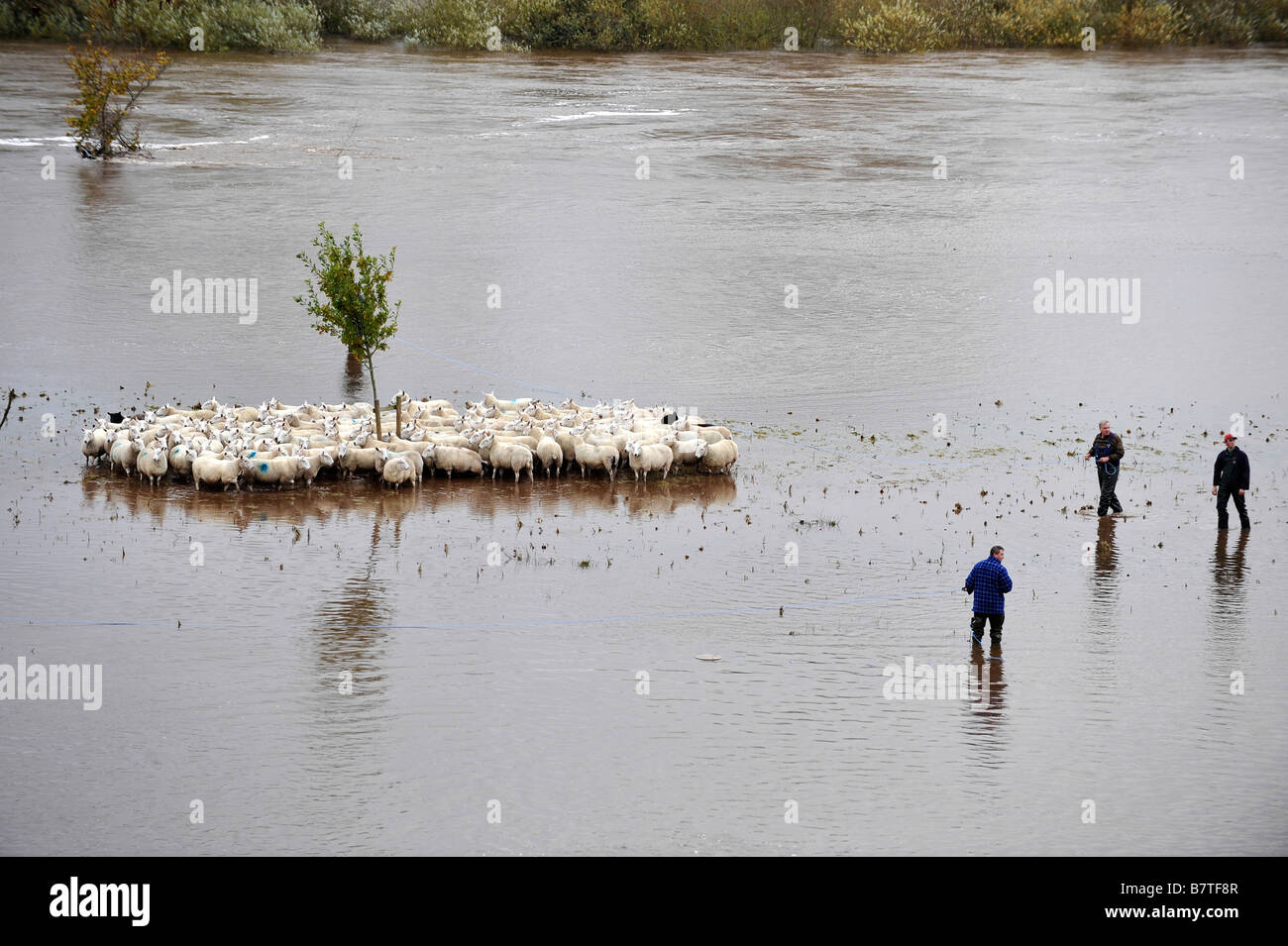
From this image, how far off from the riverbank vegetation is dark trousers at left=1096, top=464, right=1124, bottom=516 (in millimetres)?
61301

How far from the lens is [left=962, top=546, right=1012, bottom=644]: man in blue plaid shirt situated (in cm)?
1988

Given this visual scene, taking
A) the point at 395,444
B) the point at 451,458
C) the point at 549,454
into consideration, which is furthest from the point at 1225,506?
the point at 395,444

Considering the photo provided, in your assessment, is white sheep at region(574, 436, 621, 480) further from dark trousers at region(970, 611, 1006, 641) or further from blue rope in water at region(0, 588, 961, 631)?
dark trousers at region(970, 611, 1006, 641)

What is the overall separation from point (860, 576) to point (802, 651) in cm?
329

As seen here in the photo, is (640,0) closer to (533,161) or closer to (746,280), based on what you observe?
(533,161)

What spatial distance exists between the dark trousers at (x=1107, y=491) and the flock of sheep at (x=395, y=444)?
Result: 20.4 feet

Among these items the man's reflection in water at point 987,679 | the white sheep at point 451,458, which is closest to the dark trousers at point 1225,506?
the man's reflection in water at point 987,679

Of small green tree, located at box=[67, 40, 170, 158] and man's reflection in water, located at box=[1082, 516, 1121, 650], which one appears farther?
small green tree, located at box=[67, 40, 170, 158]

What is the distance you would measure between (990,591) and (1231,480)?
703cm

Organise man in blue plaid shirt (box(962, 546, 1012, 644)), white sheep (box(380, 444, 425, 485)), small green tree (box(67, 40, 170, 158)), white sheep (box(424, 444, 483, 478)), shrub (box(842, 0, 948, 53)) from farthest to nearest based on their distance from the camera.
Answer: shrub (box(842, 0, 948, 53)) → small green tree (box(67, 40, 170, 158)) → white sheep (box(424, 444, 483, 478)) → white sheep (box(380, 444, 425, 485)) → man in blue plaid shirt (box(962, 546, 1012, 644))

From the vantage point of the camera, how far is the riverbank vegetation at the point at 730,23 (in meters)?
82.8

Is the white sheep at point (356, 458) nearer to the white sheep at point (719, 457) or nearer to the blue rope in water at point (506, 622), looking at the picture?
the white sheep at point (719, 457)

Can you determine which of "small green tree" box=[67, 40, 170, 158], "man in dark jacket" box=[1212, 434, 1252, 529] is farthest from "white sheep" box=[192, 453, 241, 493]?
"small green tree" box=[67, 40, 170, 158]

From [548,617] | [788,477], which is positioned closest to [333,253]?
[788,477]
